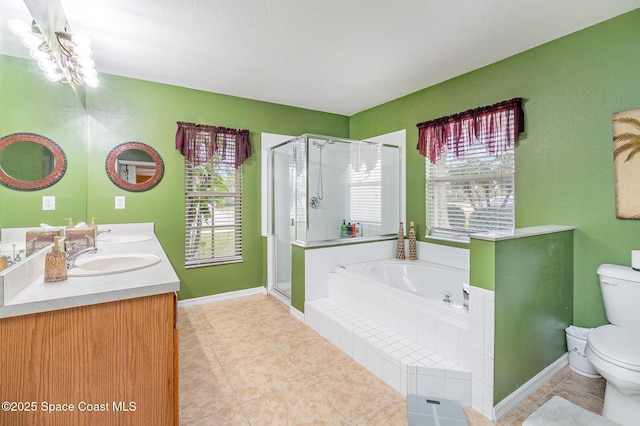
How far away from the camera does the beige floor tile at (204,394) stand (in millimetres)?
1804

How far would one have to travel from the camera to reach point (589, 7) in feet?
6.55

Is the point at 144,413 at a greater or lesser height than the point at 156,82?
lesser

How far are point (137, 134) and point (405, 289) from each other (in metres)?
3.07

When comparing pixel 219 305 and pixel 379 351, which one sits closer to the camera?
pixel 379 351

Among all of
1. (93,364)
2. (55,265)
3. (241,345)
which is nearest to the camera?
(93,364)

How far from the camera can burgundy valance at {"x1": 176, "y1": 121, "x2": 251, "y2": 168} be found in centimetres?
334

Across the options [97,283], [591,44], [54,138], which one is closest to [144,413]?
[97,283]

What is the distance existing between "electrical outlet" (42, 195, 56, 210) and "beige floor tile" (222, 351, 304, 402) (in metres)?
1.56

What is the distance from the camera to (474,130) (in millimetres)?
2902

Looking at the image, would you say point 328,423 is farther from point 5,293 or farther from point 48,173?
point 48,173

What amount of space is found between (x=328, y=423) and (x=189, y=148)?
2930mm

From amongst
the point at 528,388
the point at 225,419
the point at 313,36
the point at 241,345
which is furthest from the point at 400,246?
the point at 225,419

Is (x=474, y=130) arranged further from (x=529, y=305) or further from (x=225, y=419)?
(x=225, y=419)

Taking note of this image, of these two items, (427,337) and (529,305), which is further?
(427,337)
